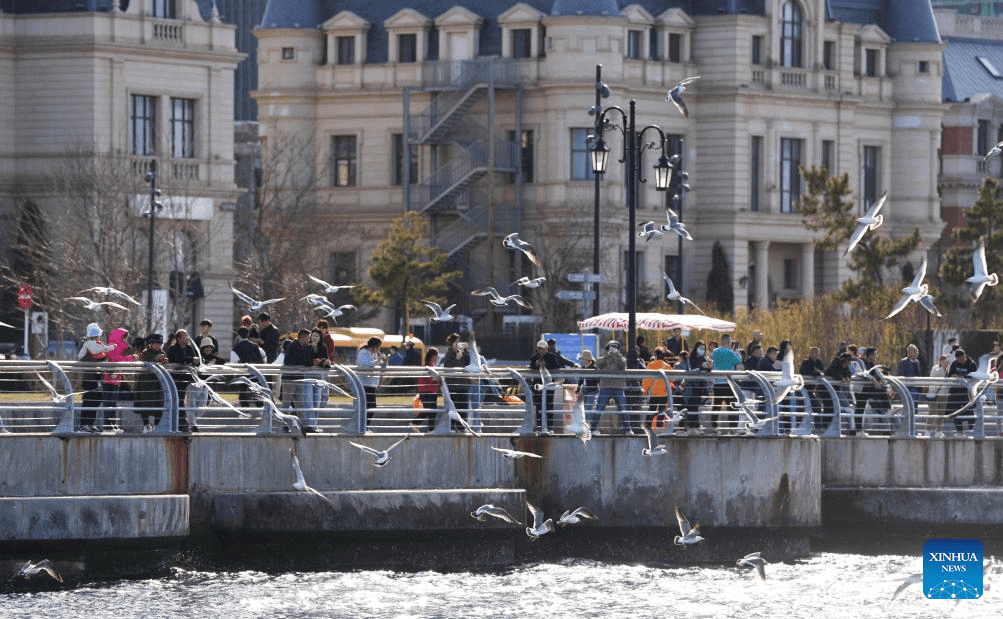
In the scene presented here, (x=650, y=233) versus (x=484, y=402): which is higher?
(x=650, y=233)

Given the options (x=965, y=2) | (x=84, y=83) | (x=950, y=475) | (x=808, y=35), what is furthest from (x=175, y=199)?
(x=965, y=2)

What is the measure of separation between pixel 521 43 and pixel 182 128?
62.1 feet

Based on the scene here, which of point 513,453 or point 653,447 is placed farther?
point 653,447

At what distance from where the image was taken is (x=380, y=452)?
1608 inches

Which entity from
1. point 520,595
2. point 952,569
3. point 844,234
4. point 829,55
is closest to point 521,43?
point 829,55

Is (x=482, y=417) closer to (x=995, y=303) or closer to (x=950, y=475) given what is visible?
(x=950, y=475)

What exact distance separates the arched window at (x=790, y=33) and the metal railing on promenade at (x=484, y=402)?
58947 mm

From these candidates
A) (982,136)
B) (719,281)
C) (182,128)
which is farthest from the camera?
(982,136)

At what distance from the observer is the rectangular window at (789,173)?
107m

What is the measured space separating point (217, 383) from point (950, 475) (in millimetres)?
12621

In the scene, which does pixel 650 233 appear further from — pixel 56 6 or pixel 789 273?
pixel 789 273

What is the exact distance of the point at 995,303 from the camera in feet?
287

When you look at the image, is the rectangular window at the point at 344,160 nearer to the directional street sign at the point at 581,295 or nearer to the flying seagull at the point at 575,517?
the directional street sign at the point at 581,295

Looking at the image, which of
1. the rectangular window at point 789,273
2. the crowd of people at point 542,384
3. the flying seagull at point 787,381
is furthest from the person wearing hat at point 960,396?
the rectangular window at point 789,273
